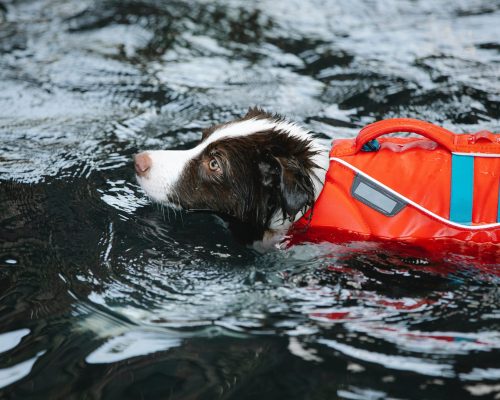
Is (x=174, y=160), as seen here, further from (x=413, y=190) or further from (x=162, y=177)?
(x=413, y=190)

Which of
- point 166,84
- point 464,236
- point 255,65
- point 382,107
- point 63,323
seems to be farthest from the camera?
point 255,65

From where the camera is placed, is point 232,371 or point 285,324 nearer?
point 232,371

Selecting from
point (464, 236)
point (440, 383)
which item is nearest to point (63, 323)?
point (440, 383)

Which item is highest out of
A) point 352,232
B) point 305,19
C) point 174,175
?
point 305,19

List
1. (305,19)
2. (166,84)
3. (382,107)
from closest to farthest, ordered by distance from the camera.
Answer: (382,107) < (166,84) < (305,19)

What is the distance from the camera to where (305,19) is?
30.5 feet

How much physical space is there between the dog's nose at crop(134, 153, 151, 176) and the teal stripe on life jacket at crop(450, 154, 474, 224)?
192 cm

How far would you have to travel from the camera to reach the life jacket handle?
4.29m

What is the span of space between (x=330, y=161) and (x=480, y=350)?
5.14ft

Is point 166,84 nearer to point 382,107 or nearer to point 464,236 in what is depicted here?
point 382,107

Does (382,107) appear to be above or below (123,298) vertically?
above

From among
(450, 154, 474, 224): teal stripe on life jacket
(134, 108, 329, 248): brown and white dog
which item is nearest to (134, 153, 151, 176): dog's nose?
(134, 108, 329, 248): brown and white dog

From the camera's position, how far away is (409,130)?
169 inches

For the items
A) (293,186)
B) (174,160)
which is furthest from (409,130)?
(174,160)
